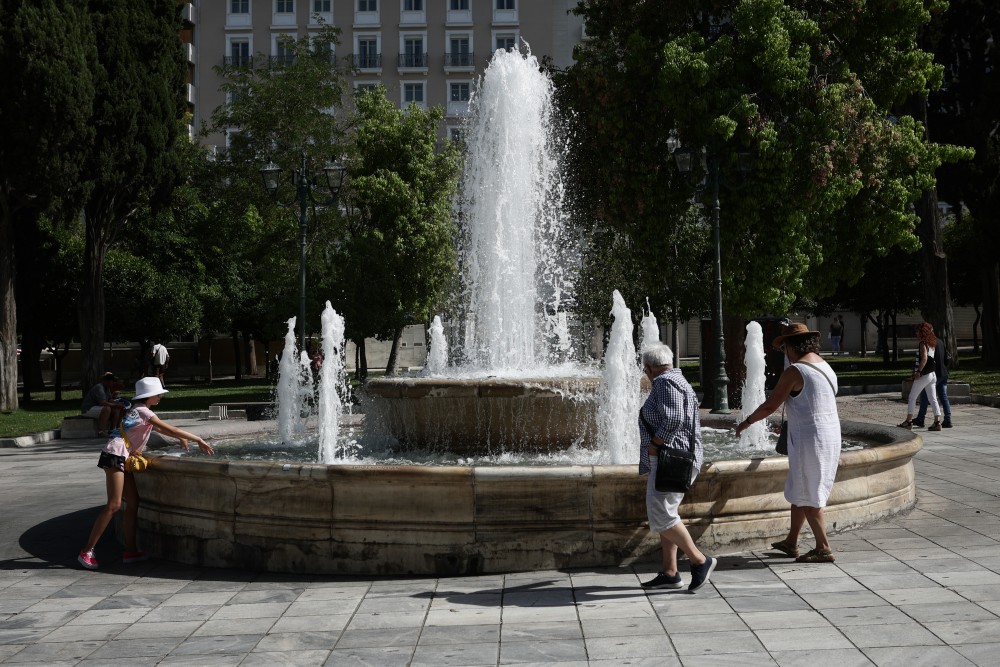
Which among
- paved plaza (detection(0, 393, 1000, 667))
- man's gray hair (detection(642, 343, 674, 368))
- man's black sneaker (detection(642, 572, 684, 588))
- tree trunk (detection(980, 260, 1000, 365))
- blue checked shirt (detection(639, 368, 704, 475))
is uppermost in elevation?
tree trunk (detection(980, 260, 1000, 365))

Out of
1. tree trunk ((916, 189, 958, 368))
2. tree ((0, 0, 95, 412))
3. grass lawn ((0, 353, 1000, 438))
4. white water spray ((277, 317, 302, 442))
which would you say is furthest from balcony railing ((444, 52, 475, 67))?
white water spray ((277, 317, 302, 442))

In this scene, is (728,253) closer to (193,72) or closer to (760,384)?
(760,384)

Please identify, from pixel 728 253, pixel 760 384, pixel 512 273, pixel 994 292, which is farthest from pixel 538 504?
pixel 994 292

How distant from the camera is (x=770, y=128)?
19.4 m

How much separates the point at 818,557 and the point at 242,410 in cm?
1662

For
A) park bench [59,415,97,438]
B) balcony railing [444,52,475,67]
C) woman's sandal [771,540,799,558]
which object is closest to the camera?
woman's sandal [771,540,799,558]

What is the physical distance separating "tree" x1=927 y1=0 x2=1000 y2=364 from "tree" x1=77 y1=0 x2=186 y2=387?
72.2 feet

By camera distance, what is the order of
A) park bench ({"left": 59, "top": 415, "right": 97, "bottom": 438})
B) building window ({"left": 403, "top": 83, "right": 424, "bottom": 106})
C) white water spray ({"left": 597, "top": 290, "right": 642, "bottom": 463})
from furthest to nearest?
building window ({"left": 403, "top": 83, "right": 424, "bottom": 106})
park bench ({"left": 59, "top": 415, "right": 97, "bottom": 438})
white water spray ({"left": 597, "top": 290, "right": 642, "bottom": 463})

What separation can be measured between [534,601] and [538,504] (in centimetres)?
84

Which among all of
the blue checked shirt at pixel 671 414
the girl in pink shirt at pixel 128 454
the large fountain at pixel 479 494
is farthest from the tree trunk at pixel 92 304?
the blue checked shirt at pixel 671 414

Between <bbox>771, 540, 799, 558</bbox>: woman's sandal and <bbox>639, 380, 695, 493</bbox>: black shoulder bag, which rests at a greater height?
<bbox>639, 380, 695, 493</bbox>: black shoulder bag

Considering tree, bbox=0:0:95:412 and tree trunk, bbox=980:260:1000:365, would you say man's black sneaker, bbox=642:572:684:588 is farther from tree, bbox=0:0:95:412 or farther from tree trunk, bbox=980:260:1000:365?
tree trunk, bbox=980:260:1000:365

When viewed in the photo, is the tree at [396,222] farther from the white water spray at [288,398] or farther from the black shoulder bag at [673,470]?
the black shoulder bag at [673,470]

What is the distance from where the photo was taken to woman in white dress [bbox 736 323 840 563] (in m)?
6.18
